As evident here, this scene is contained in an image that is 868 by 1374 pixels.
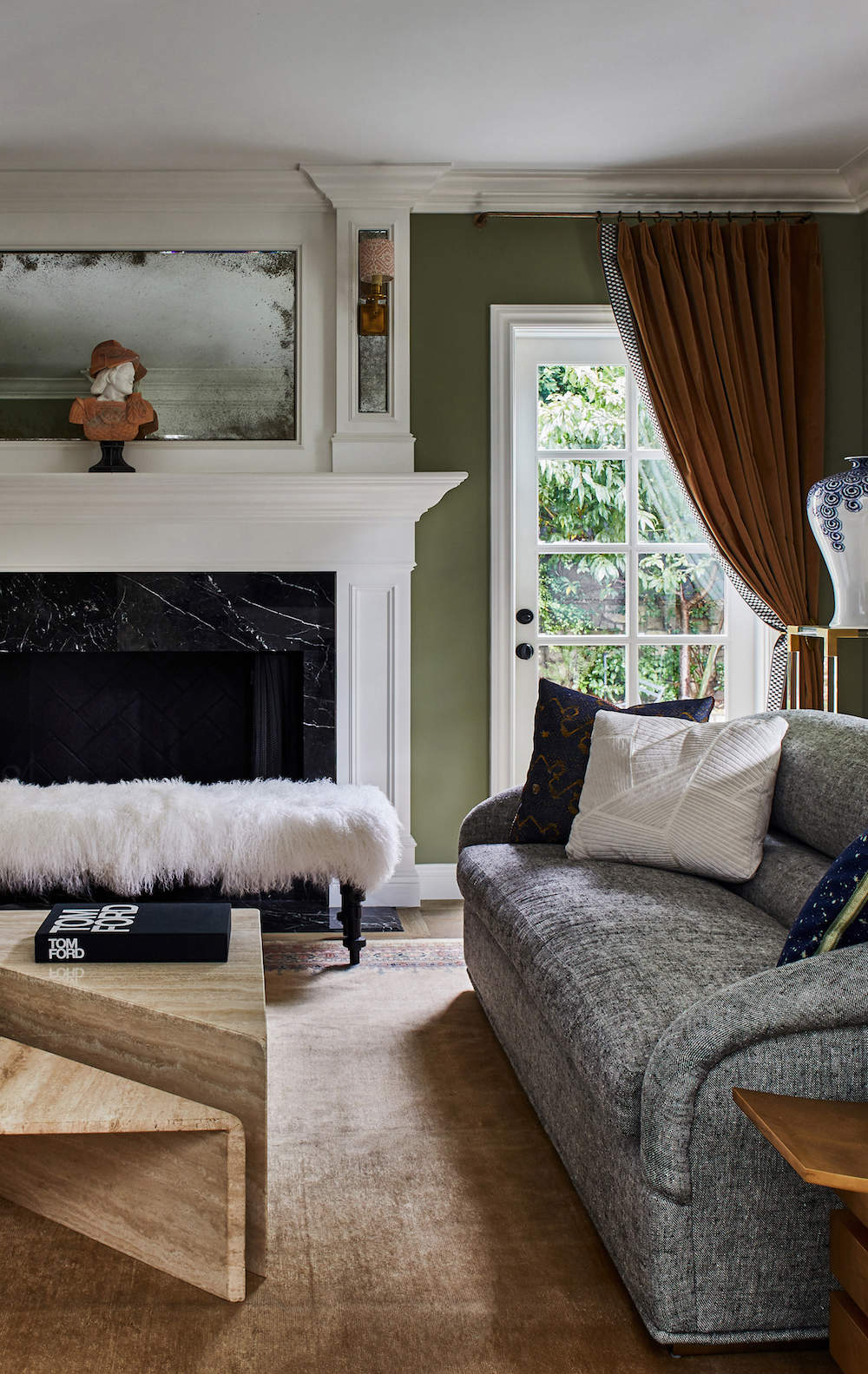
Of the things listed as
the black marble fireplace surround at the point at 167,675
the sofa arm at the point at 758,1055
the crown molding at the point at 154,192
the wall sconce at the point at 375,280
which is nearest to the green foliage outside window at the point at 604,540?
the wall sconce at the point at 375,280

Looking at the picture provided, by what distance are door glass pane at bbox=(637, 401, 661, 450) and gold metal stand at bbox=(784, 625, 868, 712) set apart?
2.81ft

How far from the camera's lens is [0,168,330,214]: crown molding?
10.9 feet

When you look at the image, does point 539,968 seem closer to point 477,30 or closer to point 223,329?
point 477,30

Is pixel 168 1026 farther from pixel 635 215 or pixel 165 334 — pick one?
pixel 635 215

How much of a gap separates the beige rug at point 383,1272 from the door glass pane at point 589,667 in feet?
5.81

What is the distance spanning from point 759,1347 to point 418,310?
3.13 meters

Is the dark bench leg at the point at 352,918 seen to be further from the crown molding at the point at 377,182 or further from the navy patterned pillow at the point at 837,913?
the crown molding at the point at 377,182

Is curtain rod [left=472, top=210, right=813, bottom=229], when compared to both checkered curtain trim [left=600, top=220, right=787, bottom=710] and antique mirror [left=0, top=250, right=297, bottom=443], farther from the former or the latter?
antique mirror [left=0, top=250, right=297, bottom=443]

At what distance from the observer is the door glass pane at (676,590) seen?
369 cm

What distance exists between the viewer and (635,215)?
3.45 metres

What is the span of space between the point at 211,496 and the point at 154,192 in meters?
1.07

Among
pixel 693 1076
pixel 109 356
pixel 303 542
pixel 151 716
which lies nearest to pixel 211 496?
pixel 303 542

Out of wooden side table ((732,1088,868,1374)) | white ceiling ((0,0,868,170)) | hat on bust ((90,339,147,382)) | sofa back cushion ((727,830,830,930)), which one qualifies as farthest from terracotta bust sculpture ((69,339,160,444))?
wooden side table ((732,1088,868,1374))

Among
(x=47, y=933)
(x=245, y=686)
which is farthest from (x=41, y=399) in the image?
(x=47, y=933)
